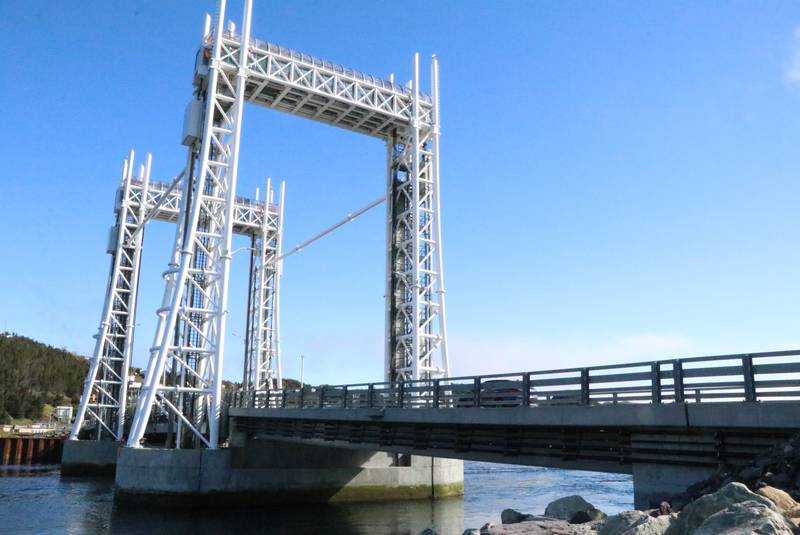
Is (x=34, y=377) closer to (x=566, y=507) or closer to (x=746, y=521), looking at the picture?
(x=566, y=507)

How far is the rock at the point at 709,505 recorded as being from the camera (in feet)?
29.9

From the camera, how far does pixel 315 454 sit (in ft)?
104

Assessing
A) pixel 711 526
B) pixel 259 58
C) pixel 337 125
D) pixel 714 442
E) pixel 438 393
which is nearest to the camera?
pixel 711 526

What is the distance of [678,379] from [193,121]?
2732cm

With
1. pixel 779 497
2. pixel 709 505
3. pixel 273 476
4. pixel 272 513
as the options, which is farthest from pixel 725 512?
pixel 273 476

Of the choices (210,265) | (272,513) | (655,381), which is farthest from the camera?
(210,265)

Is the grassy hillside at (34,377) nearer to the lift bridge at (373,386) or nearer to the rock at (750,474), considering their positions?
the lift bridge at (373,386)

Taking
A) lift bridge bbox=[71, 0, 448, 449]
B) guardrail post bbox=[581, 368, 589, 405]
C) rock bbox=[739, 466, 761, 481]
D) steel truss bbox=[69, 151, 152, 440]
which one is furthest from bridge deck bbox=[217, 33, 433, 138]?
rock bbox=[739, 466, 761, 481]

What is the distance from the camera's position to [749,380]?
40.1ft

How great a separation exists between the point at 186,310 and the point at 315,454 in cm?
846

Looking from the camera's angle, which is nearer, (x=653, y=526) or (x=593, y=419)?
(x=653, y=526)

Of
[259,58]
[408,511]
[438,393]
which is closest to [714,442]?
[438,393]

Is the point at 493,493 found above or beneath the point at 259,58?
beneath

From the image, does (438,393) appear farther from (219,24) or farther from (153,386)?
(219,24)
